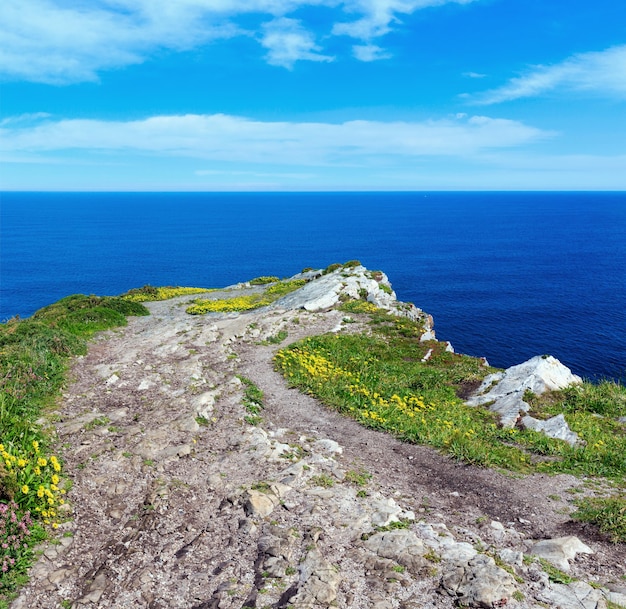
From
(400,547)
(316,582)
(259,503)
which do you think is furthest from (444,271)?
(316,582)

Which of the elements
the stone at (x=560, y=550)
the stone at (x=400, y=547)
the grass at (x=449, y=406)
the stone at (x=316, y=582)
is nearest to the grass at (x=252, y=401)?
the grass at (x=449, y=406)

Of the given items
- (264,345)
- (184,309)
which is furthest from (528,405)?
(184,309)

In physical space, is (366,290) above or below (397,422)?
above

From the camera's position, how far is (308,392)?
21844 mm

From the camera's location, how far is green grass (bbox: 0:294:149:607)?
11.1 m

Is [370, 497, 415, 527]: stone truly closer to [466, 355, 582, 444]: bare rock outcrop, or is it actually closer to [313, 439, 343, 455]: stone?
[313, 439, 343, 455]: stone

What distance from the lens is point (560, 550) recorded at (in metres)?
10.5

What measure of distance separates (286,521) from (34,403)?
12.6 meters

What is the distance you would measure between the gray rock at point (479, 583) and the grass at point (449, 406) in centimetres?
420

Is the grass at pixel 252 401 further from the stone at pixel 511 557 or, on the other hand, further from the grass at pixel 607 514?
the grass at pixel 607 514

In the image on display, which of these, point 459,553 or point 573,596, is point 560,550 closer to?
point 573,596

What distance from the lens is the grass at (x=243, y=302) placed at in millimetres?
42000

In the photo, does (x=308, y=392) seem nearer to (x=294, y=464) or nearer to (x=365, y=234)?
(x=294, y=464)

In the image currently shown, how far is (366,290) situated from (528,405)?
2392 cm
